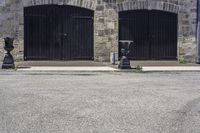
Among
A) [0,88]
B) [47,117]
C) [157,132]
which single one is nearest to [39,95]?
[0,88]

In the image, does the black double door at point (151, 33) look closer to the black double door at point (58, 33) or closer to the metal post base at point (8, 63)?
the black double door at point (58, 33)

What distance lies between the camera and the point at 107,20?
915 inches

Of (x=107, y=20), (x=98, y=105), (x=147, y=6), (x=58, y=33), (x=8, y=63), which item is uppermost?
(x=147, y=6)

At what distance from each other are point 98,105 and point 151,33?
14.3 metres

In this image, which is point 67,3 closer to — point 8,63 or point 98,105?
point 8,63

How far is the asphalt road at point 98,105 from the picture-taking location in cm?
814

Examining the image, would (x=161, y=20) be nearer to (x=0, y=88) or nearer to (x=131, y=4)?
(x=131, y=4)

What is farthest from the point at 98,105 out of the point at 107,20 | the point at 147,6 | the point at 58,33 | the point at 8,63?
the point at 147,6

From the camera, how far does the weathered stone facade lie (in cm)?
2255

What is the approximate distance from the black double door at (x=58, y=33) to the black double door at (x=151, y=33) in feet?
6.11

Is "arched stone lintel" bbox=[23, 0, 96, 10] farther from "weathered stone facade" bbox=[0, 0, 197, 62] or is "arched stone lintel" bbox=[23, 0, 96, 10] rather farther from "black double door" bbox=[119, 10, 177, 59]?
"black double door" bbox=[119, 10, 177, 59]

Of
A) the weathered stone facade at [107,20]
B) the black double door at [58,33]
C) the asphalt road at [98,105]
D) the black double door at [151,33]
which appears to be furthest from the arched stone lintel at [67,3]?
the asphalt road at [98,105]

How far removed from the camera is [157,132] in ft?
25.5

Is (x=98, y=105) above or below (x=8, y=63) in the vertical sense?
below
